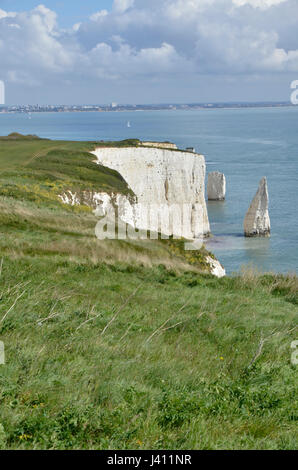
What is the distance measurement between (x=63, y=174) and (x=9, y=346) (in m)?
34.6

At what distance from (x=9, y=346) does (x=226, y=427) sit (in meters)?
2.84

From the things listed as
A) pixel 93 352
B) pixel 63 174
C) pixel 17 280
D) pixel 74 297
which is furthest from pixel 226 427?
pixel 63 174

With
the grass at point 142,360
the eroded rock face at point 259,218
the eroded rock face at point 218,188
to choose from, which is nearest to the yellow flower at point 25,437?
the grass at point 142,360

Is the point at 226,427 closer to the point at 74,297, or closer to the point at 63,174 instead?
the point at 74,297

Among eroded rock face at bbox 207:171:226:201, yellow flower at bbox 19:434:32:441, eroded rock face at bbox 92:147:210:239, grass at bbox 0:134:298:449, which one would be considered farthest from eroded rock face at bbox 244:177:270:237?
yellow flower at bbox 19:434:32:441

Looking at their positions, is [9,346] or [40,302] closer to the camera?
[9,346]

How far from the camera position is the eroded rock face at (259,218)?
5547 cm

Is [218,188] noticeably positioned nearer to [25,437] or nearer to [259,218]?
[259,218]

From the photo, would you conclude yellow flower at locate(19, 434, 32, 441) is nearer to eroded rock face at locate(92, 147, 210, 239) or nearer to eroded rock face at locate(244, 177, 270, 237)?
eroded rock face at locate(92, 147, 210, 239)

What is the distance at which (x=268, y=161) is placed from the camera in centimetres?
10744

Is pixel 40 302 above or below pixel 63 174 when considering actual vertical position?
below

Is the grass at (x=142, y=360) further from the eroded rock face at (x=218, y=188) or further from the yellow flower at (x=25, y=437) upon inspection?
the eroded rock face at (x=218, y=188)
